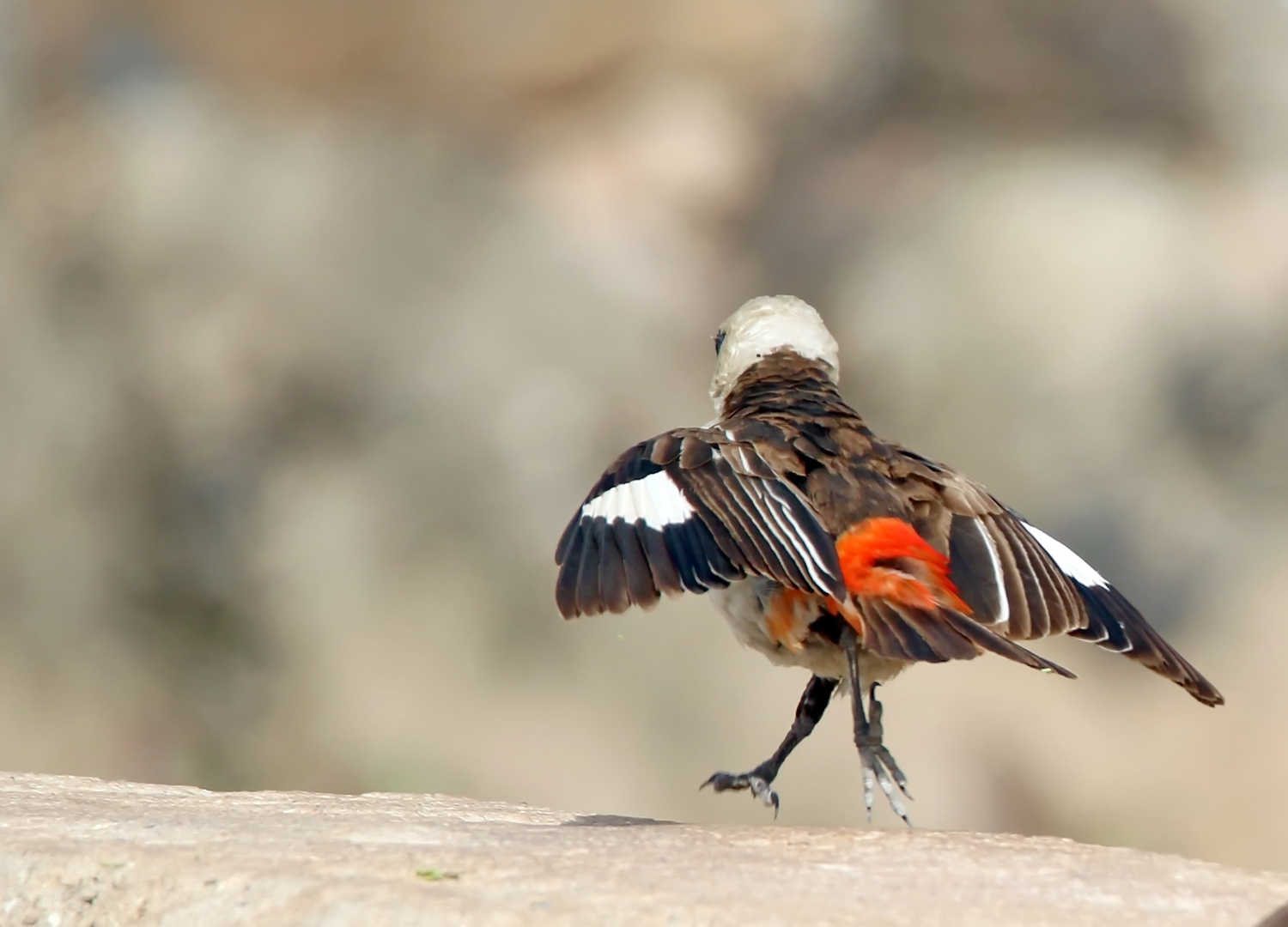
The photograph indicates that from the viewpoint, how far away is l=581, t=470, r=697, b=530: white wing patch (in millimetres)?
3773

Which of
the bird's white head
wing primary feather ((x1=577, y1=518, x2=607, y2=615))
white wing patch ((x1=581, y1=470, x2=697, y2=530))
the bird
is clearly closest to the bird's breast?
the bird

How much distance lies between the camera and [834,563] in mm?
3637

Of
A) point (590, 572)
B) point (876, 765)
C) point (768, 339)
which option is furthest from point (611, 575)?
point (768, 339)

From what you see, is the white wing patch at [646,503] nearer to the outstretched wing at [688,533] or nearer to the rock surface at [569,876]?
the outstretched wing at [688,533]

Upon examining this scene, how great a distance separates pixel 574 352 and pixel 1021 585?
8.23 meters

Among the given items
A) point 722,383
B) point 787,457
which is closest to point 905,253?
point 722,383

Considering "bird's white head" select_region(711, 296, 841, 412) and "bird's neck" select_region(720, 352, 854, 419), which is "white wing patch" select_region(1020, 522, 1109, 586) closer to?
"bird's neck" select_region(720, 352, 854, 419)

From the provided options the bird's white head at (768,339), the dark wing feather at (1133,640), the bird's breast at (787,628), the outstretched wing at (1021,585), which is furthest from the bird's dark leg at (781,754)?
the bird's white head at (768,339)

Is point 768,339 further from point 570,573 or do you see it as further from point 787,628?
point 570,573

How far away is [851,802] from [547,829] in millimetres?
6796

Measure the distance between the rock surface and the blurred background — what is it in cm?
696

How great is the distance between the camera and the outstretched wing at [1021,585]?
3.76 m

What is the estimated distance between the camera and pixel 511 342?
12.0 meters

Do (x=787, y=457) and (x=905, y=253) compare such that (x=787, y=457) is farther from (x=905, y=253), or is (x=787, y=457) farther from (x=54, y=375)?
(x=54, y=375)
